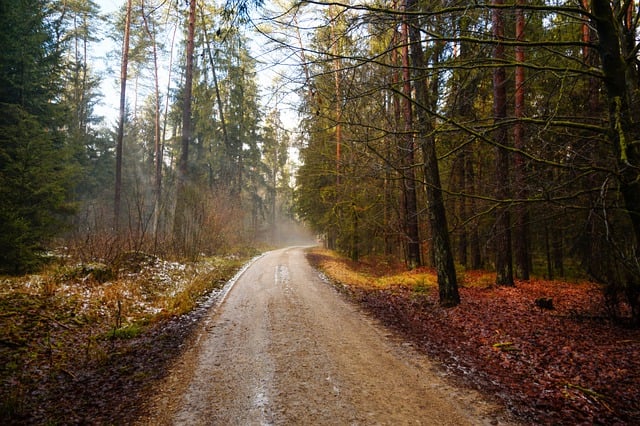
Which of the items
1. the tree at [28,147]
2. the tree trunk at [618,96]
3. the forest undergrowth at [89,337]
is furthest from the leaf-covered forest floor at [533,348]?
the tree at [28,147]

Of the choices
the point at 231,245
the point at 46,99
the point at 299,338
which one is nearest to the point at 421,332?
the point at 299,338

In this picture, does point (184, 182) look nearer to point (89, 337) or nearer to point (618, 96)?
point (89, 337)

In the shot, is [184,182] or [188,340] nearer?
[188,340]

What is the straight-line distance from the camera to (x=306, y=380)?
4.06 meters

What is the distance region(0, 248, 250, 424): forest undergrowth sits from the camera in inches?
142

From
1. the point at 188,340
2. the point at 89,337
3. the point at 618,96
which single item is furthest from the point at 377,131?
the point at 89,337

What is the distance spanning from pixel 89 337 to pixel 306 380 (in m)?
3.87

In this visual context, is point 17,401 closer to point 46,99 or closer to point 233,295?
point 233,295

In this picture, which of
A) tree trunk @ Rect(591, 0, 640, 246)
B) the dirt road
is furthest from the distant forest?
the dirt road

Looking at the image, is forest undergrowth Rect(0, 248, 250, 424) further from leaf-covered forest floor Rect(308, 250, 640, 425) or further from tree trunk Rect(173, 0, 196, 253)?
tree trunk Rect(173, 0, 196, 253)

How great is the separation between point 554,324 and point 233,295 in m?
7.41

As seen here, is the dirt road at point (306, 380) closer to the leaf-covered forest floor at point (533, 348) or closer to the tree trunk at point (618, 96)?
the leaf-covered forest floor at point (533, 348)

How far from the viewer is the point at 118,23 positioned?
20703 mm

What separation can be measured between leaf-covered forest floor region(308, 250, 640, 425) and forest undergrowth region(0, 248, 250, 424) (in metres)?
4.08
